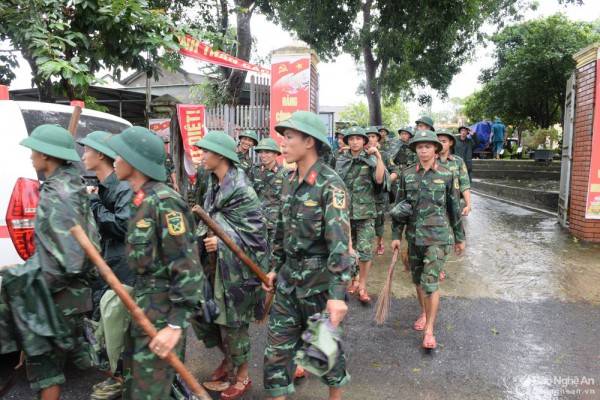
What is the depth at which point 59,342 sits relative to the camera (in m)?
2.60

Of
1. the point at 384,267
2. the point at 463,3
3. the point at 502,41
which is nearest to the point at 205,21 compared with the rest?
the point at 463,3

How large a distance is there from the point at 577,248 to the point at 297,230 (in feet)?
19.0

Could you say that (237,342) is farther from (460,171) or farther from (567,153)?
(567,153)

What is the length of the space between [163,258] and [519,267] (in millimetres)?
5294

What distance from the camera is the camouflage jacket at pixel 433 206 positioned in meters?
4.11

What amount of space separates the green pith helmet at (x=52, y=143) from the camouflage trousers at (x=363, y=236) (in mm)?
3348

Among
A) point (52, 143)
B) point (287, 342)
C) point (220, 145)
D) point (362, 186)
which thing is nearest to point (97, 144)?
point (52, 143)

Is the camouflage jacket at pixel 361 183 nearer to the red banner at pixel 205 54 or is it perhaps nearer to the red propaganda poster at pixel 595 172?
the red propaganda poster at pixel 595 172

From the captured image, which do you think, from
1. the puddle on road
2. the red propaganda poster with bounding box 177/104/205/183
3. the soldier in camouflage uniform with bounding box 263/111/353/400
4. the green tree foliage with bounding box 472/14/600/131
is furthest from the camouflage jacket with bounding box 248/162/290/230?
the green tree foliage with bounding box 472/14/600/131

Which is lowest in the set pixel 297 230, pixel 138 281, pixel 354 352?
pixel 354 352

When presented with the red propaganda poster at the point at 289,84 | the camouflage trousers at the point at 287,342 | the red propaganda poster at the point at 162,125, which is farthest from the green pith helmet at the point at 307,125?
the red propaganda poster at the point at 162,125

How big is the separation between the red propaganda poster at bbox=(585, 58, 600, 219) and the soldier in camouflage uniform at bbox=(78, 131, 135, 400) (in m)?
6.48

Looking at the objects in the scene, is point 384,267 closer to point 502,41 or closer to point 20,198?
point 20,198

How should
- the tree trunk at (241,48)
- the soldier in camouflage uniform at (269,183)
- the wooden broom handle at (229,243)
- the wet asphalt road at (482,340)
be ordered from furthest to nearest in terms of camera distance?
the tree trunk at (241,48), the soldier in camouflage uniform at (269,183), the wet asphalt road at (482,340), the wooden broom handle at (229,243)
